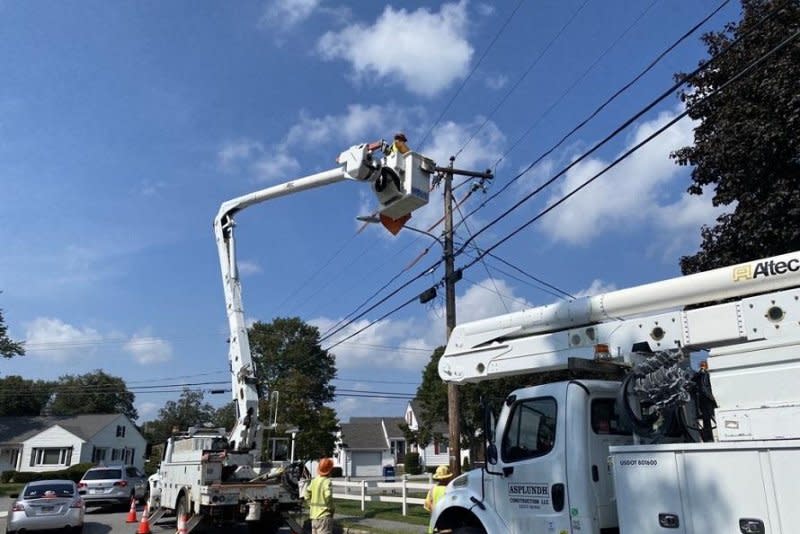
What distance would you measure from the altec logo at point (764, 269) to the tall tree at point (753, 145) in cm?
454

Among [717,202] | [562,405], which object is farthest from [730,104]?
[562,405]

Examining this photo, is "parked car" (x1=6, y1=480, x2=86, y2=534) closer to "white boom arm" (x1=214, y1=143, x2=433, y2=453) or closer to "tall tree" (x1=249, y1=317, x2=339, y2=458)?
"white boom arm" (x1=214, y1=143, x2=433, y2=453)

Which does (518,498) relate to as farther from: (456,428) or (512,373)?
(456,428)

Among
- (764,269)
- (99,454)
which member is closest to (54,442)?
(99,454)

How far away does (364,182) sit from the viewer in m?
9.91

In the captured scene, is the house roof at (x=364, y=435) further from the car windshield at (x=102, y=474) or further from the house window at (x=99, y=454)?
the car windshield at (x=102, y=474)

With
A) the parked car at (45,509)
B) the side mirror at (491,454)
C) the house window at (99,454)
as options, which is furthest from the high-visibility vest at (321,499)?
the house window at (99,454)

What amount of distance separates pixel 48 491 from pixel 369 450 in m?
54.6

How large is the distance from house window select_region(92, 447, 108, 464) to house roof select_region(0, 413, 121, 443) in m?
1.70

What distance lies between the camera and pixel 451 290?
16.5 meters

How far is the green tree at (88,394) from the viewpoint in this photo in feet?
314

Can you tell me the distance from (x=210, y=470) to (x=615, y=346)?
9311 mm

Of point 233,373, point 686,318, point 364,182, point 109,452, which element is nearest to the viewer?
point 686,318

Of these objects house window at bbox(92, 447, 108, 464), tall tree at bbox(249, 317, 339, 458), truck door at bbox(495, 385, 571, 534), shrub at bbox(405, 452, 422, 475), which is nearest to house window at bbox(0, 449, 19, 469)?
house window at bbox(92, 447, 108, 464)
